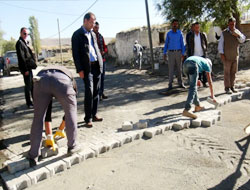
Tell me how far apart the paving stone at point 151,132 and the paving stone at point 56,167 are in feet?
4.91

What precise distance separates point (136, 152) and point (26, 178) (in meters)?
1.48

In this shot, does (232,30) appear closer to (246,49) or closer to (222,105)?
(222,105)

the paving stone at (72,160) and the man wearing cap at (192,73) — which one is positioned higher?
the man wearing cap at (192,73)

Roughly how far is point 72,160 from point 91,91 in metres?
1.57

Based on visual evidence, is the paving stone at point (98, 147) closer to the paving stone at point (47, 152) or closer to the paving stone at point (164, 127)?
the paving stone at point (47, 152)

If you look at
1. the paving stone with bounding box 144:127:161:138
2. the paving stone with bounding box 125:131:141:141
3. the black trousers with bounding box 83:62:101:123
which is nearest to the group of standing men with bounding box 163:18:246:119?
the paving stone with bounding box 144:127:161:138

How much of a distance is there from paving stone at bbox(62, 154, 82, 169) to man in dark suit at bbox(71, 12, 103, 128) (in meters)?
1.35

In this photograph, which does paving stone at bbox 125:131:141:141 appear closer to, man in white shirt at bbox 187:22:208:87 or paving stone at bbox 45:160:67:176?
paving stone at bbox 45:160:67:176

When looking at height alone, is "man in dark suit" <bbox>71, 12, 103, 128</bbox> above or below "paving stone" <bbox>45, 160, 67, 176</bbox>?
above

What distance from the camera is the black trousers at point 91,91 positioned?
14.7 feet

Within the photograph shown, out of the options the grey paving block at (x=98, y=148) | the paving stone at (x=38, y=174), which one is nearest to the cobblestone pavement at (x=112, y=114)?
the grey paving block at (x=98, y=148)

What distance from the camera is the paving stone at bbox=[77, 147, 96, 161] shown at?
3359mm

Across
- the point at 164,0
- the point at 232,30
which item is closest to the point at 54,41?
the point at 164,0

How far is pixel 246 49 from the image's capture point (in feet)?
37.4
